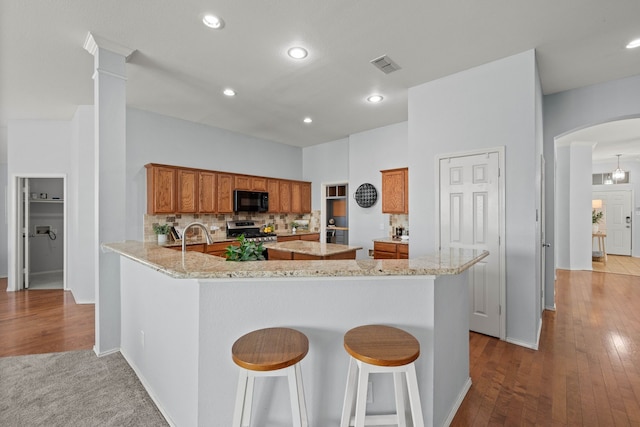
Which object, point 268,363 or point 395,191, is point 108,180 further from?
point 395,191

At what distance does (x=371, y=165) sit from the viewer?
5.74 m

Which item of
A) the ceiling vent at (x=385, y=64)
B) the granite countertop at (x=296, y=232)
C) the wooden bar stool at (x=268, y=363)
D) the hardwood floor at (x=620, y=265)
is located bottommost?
the hardwood floor at (x=620, y=265)

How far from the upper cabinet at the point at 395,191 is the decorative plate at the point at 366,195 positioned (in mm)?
366

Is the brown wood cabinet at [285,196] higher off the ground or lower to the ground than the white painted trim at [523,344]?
higher

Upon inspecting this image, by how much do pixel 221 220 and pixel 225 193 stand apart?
1.89 ft

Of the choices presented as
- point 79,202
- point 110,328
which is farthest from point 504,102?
point 79,202

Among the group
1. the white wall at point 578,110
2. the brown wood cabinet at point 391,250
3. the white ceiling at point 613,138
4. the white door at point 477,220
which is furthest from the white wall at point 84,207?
the white ceiling at point 613,138

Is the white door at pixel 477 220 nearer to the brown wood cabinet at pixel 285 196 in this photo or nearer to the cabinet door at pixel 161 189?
the brown wood cabinet at pixel 285 196

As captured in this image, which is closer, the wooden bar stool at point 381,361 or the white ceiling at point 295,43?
the wooden bar stool at point 381,361

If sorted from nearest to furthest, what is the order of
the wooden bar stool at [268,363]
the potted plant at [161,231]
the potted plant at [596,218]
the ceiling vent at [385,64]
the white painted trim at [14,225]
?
1. the wooden bar stool at [268,363]
2. the ceiling vent at [385,64]
3. the potted plant at [161,231]
4. the white painted trim at [14,225]
5. the potted plant at [596,218]

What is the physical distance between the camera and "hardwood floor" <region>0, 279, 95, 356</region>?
114 inches

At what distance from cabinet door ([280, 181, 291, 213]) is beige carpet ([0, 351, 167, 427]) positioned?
426 cm

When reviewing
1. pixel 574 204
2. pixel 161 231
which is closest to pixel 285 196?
pixel 161 231

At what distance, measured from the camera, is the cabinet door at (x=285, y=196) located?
6.53 m
